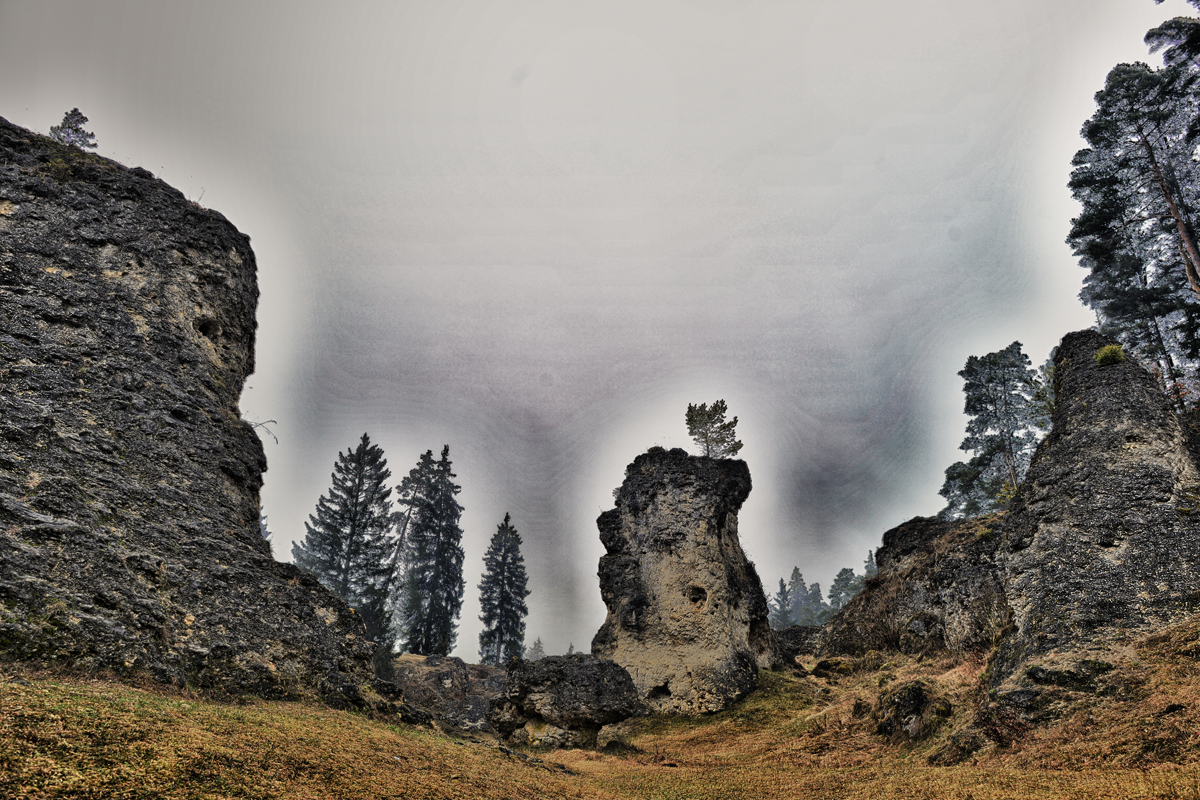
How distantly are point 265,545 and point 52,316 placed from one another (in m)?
6.70

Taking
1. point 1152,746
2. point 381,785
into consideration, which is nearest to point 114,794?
point 381,785

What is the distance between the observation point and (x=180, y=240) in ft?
49.6

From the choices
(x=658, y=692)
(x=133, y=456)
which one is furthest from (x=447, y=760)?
(x=658, y=692)

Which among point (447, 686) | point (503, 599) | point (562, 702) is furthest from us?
point (503, 599)

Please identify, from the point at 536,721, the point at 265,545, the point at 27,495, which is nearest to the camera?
the point at 27,495

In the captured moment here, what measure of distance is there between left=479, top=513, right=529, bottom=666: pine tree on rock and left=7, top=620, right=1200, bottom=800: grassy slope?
3647 centimetres

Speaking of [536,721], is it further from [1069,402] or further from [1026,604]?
[1069,402]

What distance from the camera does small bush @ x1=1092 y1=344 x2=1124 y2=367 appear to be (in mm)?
14031

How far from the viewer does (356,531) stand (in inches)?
1599

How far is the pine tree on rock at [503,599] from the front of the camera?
48.8 metres

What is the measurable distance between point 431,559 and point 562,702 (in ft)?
89.6

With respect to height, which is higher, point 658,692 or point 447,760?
point 447,760

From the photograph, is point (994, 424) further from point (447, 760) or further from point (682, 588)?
point (447, 760)

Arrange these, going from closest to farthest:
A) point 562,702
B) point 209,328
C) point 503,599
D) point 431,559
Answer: point 209,328, point 562,702, point 431,559, point 503,599
